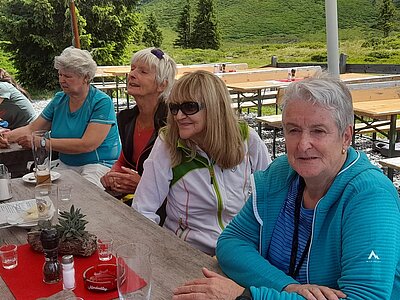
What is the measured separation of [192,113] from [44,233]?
0.85m

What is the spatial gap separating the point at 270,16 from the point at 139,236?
19308mm

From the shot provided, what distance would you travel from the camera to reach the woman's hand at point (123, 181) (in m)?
2.49

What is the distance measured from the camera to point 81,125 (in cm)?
317

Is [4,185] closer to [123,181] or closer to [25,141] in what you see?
[123,181]

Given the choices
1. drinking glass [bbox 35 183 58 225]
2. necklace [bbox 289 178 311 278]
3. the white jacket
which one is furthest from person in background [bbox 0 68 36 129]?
necklace [bbox 289 178 311 278]

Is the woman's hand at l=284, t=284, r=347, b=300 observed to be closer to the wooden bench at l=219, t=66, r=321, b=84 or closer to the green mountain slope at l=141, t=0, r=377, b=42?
the wooden bench at l=219, t=66, r=321, b=84

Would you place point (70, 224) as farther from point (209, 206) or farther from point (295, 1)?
point (295, 1)

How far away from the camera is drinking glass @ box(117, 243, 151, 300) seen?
3.77 feet

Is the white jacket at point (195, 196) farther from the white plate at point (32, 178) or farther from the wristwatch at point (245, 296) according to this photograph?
the wristwatch at point (245, 296)

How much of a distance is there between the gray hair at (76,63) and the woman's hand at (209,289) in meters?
2.20

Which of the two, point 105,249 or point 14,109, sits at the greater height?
point 14,109

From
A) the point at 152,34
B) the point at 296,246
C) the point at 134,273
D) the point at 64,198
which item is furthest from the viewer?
the point at 152,34

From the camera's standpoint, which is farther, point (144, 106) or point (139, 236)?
point (144, 106)

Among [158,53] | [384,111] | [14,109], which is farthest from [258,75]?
[158,53]
